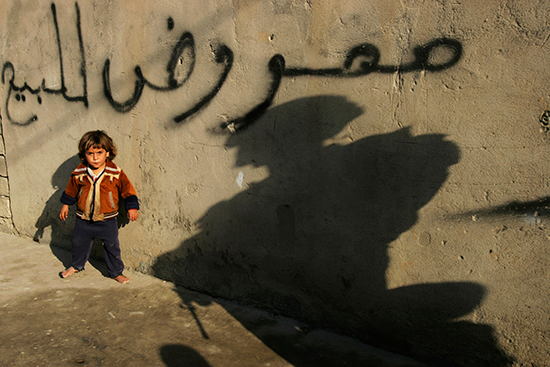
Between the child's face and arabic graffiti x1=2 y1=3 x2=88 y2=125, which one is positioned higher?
arabic graffiti x1=2 y1=3 x2=88 y2=125

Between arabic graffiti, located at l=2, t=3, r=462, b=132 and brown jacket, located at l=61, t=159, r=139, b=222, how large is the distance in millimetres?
505

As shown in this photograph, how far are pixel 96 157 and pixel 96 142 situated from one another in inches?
4.3

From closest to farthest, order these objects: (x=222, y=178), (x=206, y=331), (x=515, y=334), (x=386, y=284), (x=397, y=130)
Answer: (x=515, y=334), (x=397, y=130), (x=386, y=284), (x=206, y=331), (x=222, y=178)

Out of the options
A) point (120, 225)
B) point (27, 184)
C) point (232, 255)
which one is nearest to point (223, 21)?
point (232, 255)

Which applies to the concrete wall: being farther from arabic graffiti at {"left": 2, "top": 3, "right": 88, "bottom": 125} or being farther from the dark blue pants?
the dark blue pants

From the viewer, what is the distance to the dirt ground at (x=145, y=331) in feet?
7.14

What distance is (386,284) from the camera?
2219 millimetres

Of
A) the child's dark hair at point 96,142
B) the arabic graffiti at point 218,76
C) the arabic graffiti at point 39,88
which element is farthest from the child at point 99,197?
the arabic graffiti at point 39,88

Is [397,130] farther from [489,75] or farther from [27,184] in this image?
[27,184]

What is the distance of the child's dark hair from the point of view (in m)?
2.96

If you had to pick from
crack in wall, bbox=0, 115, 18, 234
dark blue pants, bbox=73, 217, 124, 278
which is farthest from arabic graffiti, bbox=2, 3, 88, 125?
dark blue pants, bbox=73, 217, 124, 278

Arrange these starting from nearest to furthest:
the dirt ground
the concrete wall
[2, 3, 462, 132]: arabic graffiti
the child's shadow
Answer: the concrete wall → [2, 3, 462, 132]: arabic graffiti → the dirt ground → the child's shadow

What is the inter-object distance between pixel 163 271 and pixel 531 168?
2498mm

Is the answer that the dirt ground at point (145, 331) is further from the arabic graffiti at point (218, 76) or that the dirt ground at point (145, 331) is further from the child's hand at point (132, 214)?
the arabic graffiti at point (218, 76)
